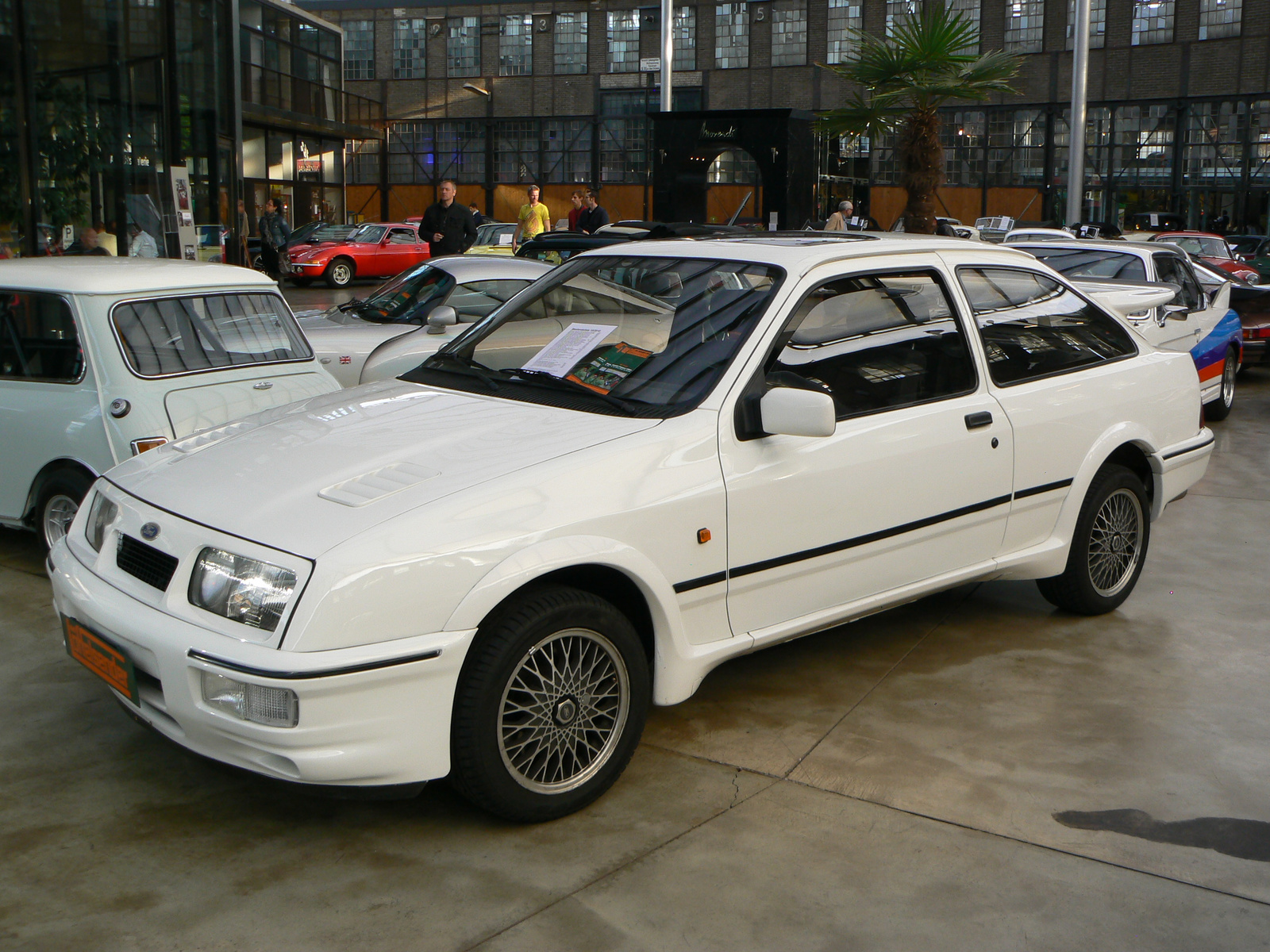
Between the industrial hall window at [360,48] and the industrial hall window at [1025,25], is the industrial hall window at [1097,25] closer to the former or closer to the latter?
the industrial hall window at [1025,25]

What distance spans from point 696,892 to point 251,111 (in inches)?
1253

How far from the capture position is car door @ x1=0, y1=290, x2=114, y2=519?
5.68 m

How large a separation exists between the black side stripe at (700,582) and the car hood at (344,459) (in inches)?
19.5

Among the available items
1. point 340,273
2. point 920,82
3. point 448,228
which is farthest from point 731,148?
point 340,273

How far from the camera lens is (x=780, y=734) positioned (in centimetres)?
423

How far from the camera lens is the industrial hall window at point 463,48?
45531mm


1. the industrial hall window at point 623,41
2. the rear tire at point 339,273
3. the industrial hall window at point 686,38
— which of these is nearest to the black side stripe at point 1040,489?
the rear tire at point 339,273

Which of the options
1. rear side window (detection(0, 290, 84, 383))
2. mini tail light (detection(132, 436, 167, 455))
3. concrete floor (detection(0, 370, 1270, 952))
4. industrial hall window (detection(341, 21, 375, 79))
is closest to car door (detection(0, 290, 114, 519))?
rear side window (detection(0, 290, 84, 383))

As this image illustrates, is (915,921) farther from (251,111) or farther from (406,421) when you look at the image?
(251,111)

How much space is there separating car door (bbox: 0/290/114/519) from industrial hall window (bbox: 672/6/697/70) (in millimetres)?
40264

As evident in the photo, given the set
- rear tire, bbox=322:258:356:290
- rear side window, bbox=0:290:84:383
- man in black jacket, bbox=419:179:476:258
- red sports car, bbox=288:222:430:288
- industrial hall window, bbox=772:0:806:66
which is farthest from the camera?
industrial hall window, bbox=772:0:806:66

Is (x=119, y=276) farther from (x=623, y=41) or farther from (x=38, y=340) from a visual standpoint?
(x=623, y=41)

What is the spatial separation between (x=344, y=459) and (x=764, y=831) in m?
1.65

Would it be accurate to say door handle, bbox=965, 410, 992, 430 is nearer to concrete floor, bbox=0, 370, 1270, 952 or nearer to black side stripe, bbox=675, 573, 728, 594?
concrete floor, bbox=0, 370, 1270, 952
